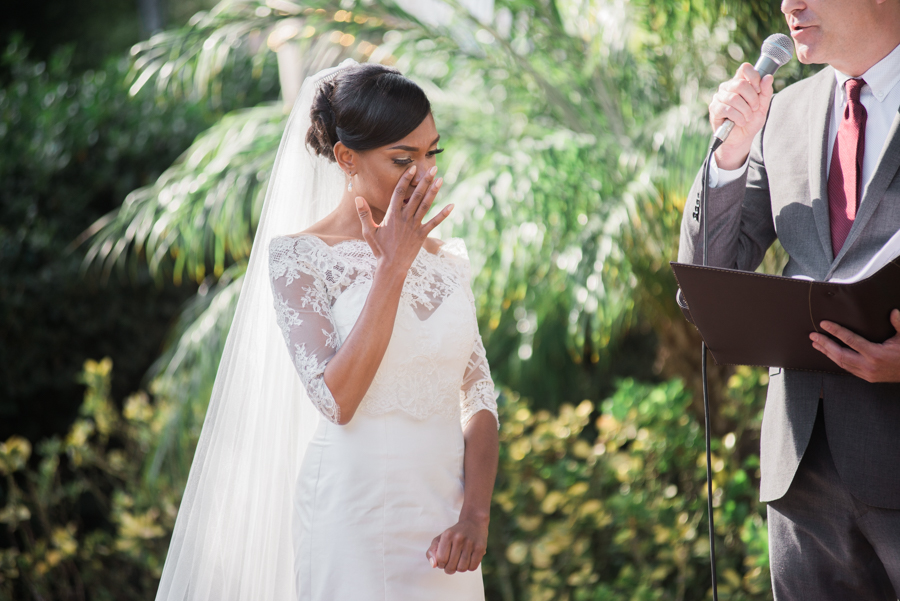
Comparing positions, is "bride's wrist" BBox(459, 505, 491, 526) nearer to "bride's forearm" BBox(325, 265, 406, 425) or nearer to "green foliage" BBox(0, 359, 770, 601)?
"bride's forearm" BBox(325, 265, 406, 425)

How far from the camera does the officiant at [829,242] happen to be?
5.73 ft

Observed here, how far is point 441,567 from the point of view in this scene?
1.93 meters

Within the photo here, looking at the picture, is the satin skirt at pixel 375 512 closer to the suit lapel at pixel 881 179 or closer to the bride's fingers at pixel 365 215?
the bride's fingers at pixel 365 215

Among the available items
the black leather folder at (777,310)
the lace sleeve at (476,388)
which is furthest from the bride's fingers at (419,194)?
the black leather folder at (777,310)

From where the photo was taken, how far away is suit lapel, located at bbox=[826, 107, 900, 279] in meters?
1.71

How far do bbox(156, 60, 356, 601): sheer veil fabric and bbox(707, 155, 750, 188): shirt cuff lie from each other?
1.12 meters

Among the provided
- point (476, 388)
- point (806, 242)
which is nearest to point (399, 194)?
point (476, 388)

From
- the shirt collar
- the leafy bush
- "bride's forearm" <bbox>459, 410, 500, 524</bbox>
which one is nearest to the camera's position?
the shirt collar

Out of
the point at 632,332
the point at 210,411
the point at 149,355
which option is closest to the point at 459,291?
the point at 210,411

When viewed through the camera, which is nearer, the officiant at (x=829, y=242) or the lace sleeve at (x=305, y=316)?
the officiant at (x=829, y=242)

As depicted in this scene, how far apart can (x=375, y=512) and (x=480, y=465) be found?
32 cm

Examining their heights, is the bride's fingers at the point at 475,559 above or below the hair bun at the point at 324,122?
below

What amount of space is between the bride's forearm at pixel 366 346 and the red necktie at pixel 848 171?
1.05 meters

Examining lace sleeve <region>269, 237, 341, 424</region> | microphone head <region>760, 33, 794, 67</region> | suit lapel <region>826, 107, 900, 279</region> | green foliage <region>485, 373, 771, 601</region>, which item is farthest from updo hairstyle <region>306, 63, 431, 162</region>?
green foliage <region>485, 373, 771, 601</region>
